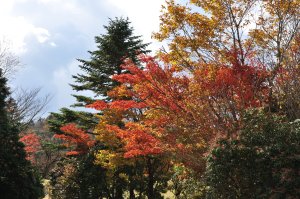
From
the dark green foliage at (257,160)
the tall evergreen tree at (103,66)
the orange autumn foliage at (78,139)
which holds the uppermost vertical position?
the tall evergreen tree at (103,66)

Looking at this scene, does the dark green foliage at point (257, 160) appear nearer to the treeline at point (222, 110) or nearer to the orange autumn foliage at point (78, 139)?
the treeline at point (222, 110)

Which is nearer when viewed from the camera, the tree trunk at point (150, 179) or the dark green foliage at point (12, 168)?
the dark green foliage at point (12, 168)

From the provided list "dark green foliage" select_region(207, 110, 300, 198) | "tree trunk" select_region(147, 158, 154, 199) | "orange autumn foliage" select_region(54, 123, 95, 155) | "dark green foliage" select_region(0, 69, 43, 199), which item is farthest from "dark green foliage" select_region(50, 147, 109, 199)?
"dark green foliage" select_region(207, 110, 300, 198)

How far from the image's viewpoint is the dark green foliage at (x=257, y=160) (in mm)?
8273

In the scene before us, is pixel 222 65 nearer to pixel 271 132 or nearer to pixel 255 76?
pixel 255 76

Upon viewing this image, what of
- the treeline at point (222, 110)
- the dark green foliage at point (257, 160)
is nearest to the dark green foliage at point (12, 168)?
the treeline at point (222, 110)

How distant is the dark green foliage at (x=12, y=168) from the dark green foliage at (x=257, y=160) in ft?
30.1

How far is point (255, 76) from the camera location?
1221 cm

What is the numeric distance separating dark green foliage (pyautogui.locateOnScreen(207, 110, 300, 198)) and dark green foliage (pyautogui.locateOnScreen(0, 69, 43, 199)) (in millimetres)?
9160

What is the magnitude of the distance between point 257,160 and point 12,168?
35.3 ft

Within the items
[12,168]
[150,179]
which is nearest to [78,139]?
[150,179]

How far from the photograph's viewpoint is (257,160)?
8.52 m

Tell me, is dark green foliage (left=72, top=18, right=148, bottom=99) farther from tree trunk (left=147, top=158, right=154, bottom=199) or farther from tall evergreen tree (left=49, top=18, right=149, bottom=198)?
tree trunk (left=147, top=158, right=154, bottom=199)

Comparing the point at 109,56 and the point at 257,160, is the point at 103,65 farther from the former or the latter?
the point at 257,160
